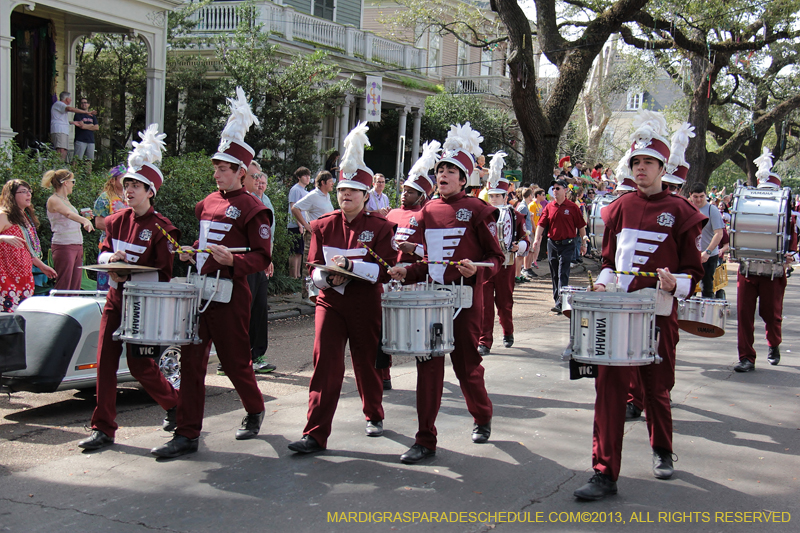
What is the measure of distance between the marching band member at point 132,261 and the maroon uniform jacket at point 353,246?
1.09 meters

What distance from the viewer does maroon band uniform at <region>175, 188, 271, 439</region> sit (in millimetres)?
5398

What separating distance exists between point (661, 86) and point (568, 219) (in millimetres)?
63090

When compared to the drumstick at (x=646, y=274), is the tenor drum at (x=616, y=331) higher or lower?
lower

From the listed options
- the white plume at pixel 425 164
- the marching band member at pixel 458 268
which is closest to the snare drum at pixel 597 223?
the white plume at pixel 425 164

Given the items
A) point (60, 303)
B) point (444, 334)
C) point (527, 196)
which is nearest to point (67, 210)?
point (60, 303)

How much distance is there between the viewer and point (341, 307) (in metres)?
5.51

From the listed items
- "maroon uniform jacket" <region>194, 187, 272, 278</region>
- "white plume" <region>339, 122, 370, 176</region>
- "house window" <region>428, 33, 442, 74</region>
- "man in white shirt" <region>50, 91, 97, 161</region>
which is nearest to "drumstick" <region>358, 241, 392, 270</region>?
"white plume" <region>339, 122, 370, 176</region>

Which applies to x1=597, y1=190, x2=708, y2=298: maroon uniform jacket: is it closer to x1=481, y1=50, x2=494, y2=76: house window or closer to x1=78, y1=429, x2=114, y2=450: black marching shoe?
x1=78, y1=429, x2=114, y2=450: black marching shoe

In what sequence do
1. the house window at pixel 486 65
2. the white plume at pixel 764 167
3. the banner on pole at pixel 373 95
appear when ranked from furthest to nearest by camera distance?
the house window at pixel 486 65 → the banner on pole at pixel 373 95 → the white plume at pixel 764 167

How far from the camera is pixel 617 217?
5.28 m

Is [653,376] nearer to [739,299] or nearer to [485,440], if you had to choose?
[485,440]

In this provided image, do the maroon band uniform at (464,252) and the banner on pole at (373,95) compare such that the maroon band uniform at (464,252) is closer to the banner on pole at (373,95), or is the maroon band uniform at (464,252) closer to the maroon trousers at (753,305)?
the maroon trousers at (753,305)

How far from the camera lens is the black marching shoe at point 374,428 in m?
5.95

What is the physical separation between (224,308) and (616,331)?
Answer: 103 inches
